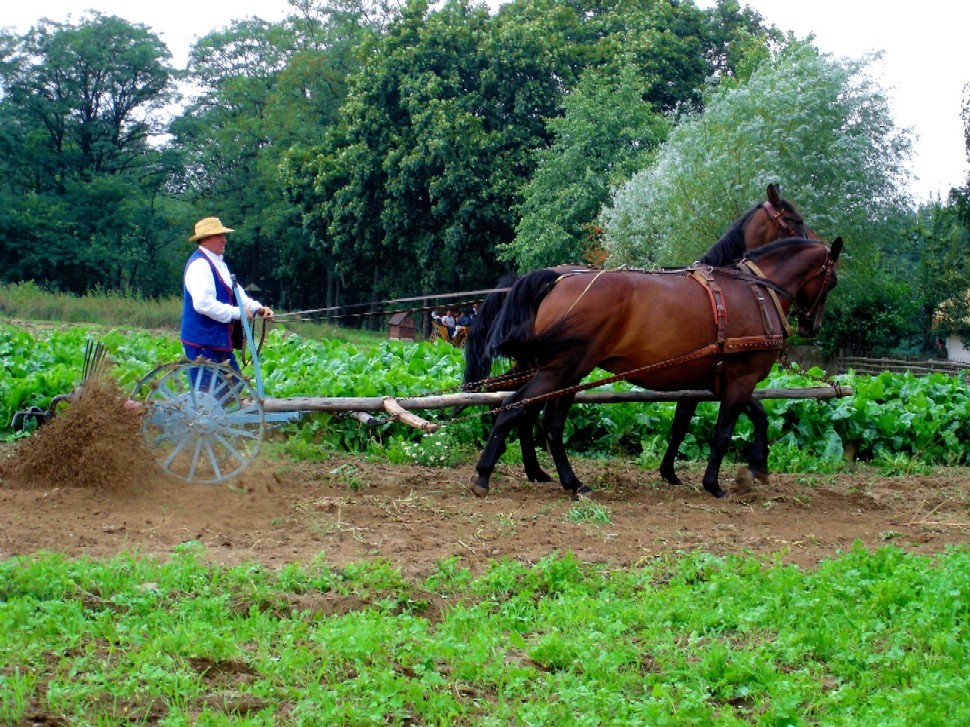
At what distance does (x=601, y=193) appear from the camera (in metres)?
35.5

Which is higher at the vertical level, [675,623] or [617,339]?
[617,339]

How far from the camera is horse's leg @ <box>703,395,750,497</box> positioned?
8852 mm

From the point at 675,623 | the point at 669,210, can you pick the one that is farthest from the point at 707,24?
the point at 675,623

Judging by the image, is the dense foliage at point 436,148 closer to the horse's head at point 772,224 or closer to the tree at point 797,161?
the tree at point 797,161

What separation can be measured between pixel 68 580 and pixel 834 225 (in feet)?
82.1

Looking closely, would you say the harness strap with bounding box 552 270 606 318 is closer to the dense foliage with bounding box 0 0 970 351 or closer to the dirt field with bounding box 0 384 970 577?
the dirt field with bounding box 0 384 970 577

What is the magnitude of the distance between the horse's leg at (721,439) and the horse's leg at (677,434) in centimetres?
51

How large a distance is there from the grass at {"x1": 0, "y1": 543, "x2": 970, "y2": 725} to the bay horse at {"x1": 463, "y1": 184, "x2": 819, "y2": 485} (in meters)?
3.08

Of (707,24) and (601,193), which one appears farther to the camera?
(707,24)

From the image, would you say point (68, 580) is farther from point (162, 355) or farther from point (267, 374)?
point (162, 355)

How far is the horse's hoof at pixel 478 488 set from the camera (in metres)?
8.40

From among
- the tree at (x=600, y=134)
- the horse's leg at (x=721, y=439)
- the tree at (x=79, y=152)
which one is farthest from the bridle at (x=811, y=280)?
the tree at (x=79, y=152)

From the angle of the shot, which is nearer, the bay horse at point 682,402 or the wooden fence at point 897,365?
the bay horse at point 682,402

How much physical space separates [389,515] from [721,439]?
2925mm
